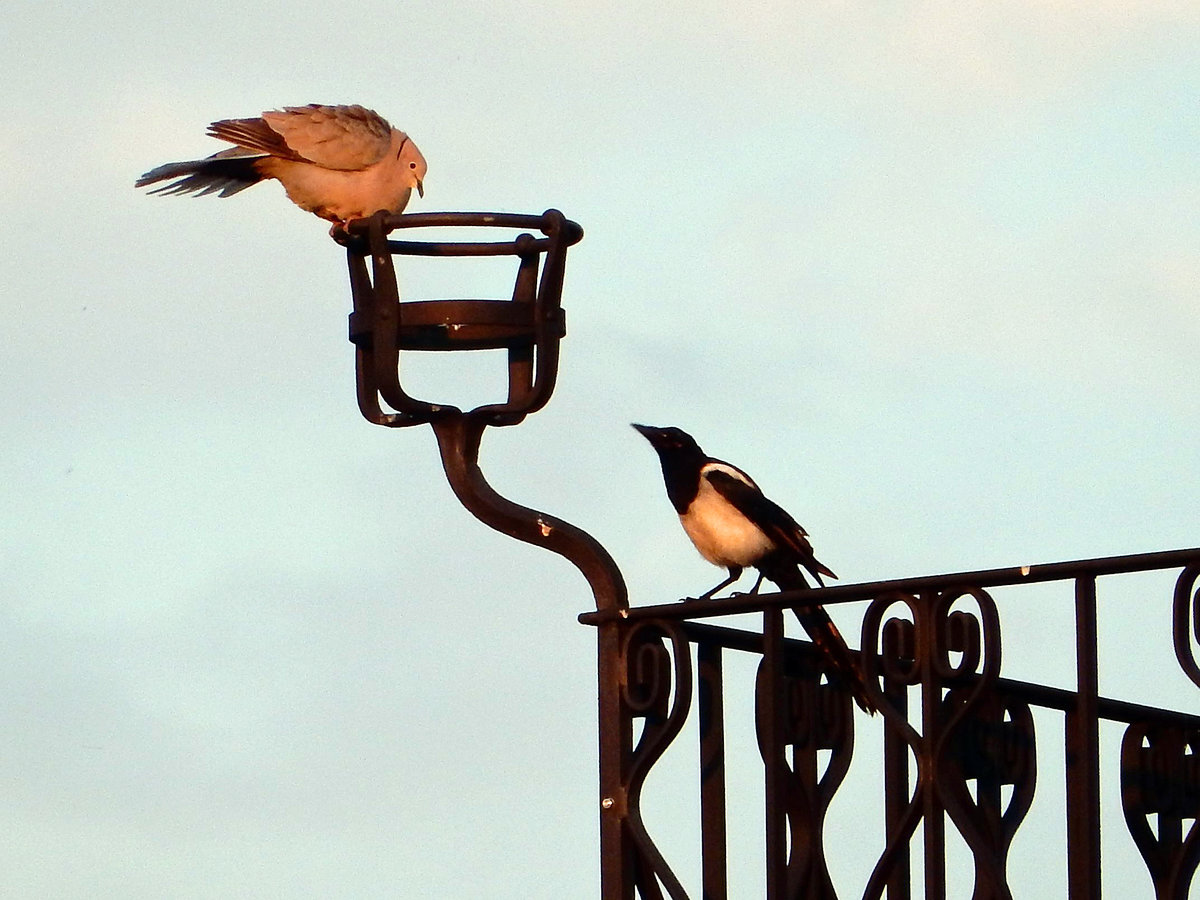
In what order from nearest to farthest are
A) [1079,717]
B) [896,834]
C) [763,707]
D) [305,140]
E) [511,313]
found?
[1079,717] → [896,834] → [763,707] → [511,313] → [305,140]

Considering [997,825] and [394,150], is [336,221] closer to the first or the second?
[394,150]

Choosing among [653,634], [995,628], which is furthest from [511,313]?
[995,628]

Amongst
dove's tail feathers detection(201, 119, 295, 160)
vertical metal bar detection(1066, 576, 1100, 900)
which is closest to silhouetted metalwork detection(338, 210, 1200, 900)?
vertical metal bar detection(1066, 576, 1100, 900)

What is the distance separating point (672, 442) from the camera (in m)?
6.95

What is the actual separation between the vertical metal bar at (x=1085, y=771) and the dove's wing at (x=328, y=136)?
6458 millimetres

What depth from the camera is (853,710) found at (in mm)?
3938

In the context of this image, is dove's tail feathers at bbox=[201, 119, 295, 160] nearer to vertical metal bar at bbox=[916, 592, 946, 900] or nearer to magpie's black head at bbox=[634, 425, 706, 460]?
magpie's black head at bbox=[634, 425, 706, 460]

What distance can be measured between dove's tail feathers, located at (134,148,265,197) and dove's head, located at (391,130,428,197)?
66cm

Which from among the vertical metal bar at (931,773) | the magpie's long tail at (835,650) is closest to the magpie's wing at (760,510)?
the magpie's long tail at (835,650)

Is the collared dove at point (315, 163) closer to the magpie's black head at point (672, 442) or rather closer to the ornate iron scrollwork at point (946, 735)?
the magpie's black head at point (672, 442)

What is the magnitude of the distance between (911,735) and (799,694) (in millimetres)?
446

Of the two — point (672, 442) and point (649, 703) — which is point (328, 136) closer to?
Result: point (672, 442)

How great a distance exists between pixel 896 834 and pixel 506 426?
51.2 inches

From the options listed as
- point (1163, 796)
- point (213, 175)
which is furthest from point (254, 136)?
point (1163, 796)
